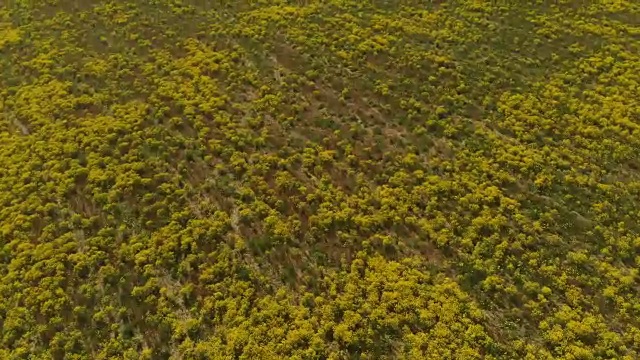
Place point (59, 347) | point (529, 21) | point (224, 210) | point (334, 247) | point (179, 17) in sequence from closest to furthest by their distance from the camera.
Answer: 1. point (59, 347)
2. point (334, 247)
3. point (224, 210)
4. point (529, 21)
5. point (179, 17)

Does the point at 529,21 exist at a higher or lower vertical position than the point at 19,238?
higher

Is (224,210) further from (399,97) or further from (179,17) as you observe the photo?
(179,17)

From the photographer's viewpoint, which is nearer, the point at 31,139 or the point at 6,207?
the point at 6,207

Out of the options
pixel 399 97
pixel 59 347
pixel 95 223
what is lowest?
pixel 59 347

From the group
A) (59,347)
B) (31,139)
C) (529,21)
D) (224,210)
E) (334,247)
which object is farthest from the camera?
(529,21)

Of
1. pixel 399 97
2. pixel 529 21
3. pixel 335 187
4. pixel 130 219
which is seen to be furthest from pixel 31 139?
pixel 529 21

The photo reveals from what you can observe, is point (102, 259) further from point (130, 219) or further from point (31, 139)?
point (31, 139)
